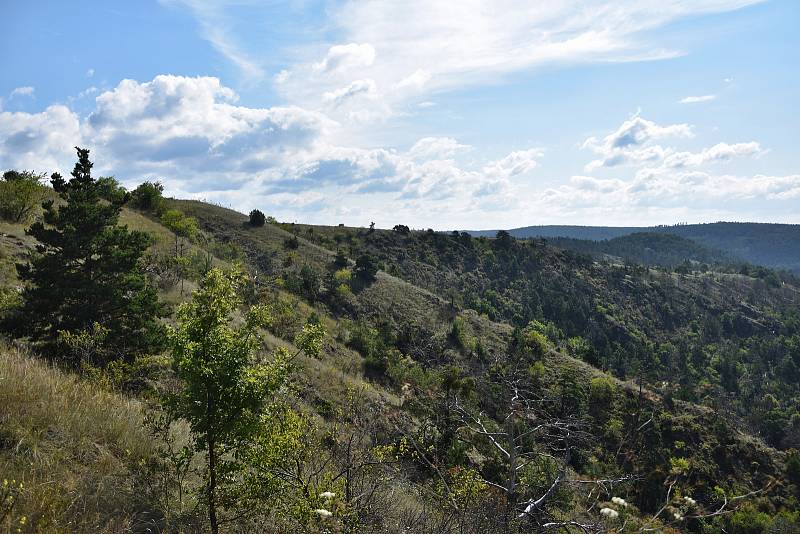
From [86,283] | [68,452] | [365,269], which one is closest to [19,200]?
[86,283]

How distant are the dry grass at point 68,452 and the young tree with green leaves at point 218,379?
959mm

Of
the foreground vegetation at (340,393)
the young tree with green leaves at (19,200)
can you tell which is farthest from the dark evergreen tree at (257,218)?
the young tree with green leaves at (19,200)

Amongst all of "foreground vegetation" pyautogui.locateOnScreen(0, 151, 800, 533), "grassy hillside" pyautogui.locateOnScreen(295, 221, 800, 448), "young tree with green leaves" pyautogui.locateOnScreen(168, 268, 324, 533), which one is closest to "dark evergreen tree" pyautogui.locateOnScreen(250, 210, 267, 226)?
"foreground vegetation" pyautogui.locateOnScreen(0, 151, 800, 533)

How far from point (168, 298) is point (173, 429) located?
1197cm

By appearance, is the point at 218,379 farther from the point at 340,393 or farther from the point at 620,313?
the point at 620,313

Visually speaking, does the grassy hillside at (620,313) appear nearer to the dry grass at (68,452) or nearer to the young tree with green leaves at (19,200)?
the young tree with green leaves at (19,200)

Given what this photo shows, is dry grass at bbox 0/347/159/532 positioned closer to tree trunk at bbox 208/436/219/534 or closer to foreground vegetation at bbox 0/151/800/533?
foreground vegetation at bbox 0/151/800/533

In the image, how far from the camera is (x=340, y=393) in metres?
18.6

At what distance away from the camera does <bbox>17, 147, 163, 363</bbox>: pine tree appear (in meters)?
9.53

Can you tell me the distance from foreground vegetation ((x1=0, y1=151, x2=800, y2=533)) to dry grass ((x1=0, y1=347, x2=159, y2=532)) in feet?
0.09

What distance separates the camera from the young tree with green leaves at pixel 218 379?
4.46 meters

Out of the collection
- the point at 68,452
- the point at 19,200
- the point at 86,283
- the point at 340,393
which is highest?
the point at 19,200

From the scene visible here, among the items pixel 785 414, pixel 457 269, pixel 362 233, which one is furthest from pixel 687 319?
pixel 362 233

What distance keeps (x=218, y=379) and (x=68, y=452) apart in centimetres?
215
